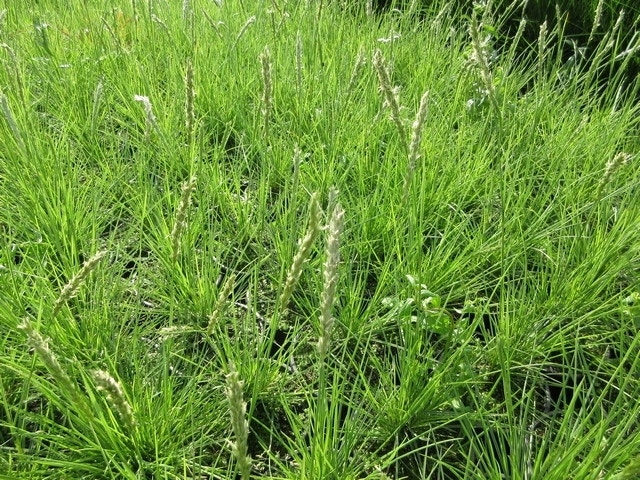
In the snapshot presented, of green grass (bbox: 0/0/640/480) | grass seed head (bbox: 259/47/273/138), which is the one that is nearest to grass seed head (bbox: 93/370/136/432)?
green grass (bbox: 0/0/640/480)

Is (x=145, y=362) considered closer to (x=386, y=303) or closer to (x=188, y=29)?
(x=386, y=303)

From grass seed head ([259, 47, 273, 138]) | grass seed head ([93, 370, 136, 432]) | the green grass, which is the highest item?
A: grass seed head ([259, 47, 273, 138])

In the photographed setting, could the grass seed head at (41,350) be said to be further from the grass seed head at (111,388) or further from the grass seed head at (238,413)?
the grass seed head at (238,413)

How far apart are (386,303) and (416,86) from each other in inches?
50.1

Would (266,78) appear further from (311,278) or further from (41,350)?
(41,350)

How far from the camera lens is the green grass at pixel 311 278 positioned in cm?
105

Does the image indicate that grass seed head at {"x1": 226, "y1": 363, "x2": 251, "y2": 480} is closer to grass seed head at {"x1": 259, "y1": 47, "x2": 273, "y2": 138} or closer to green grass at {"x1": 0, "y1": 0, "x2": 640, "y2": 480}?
green grass at {"x1": 0, "y1": 0, "x2": 640, "y2": 480}

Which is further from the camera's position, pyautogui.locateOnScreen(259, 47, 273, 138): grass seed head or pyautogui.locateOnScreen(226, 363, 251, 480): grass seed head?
pyautogui.locateOnScreen(259, 47, 273, 138): grass seed head

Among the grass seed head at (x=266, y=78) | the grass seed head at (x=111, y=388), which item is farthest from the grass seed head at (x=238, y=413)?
the grass seed head at (x=266, y=78)

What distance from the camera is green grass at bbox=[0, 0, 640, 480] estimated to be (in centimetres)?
105

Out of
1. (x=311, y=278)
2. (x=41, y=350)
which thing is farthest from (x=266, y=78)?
(x=41, y=350)

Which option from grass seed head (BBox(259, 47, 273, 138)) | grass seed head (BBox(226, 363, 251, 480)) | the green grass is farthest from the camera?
grass seed head (BBox(259, 47, 273, 138))

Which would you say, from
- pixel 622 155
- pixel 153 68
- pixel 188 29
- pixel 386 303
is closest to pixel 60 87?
pixel 153 68

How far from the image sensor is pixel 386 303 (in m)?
1.37
